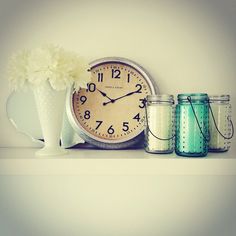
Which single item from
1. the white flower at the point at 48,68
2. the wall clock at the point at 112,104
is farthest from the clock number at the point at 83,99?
the white flower at the point at 48,68

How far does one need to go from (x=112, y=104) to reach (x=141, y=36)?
0.22 metres

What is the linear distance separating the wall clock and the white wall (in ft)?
0.19

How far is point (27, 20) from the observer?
0.96 m

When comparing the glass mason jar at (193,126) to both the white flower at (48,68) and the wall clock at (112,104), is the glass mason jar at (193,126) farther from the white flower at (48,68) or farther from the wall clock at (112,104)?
the white flower at (48,68)

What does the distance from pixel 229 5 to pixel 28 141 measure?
27.5 inches

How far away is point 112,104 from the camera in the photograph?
2.92 ft

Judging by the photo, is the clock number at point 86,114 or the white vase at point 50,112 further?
the clock number at point 86,114

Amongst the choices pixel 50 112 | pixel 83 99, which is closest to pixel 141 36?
pixel 83 99

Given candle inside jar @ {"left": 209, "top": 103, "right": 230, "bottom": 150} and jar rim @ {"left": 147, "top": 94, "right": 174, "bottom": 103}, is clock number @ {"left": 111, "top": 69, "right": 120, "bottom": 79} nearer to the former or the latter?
jar rim @ {"left": 147, "top": 94, "right": 174, "bottom": 103}

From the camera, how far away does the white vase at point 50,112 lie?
2.53 feet

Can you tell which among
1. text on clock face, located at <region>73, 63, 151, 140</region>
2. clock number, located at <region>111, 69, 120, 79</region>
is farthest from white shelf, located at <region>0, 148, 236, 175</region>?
clock number, located at <region>111, 69, 120, 79</region>

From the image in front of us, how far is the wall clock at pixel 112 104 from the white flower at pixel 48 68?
0.32ft

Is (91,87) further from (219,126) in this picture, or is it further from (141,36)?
(219,126)

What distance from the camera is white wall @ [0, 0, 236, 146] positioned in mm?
944
